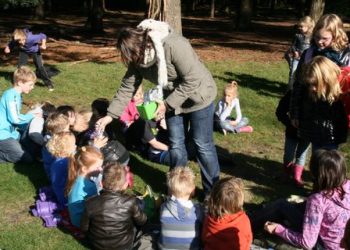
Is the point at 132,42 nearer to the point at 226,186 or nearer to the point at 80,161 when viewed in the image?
the point at 80,161

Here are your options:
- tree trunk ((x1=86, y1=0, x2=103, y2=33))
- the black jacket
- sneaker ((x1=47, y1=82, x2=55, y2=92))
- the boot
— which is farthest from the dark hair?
tree trunk ((x1=86, y1=0, x2=103, y2=33))

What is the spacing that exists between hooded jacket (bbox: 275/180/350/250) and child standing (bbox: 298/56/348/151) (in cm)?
106

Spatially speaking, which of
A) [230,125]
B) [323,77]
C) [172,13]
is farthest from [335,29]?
[172,13]

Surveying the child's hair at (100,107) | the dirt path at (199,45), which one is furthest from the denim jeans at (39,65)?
the child's hair at (100,107)

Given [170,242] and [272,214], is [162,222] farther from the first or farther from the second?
[272,214]

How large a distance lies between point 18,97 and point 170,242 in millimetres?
3177

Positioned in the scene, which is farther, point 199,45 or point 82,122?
point 199,45

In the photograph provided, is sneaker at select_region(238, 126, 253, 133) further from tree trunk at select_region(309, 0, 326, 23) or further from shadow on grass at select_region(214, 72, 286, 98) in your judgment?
tree trunk at select_region(309, 0, 326, 23)

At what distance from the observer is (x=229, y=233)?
371 centimetres

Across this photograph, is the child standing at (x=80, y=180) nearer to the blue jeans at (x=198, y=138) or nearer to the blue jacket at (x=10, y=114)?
the blue jeans at (x=198, y=138)

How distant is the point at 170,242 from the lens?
13.0 feet

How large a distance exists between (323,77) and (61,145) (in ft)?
8.34

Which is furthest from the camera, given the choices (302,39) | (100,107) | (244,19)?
(244,19)

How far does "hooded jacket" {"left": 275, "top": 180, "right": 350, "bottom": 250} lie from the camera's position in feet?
11.9
